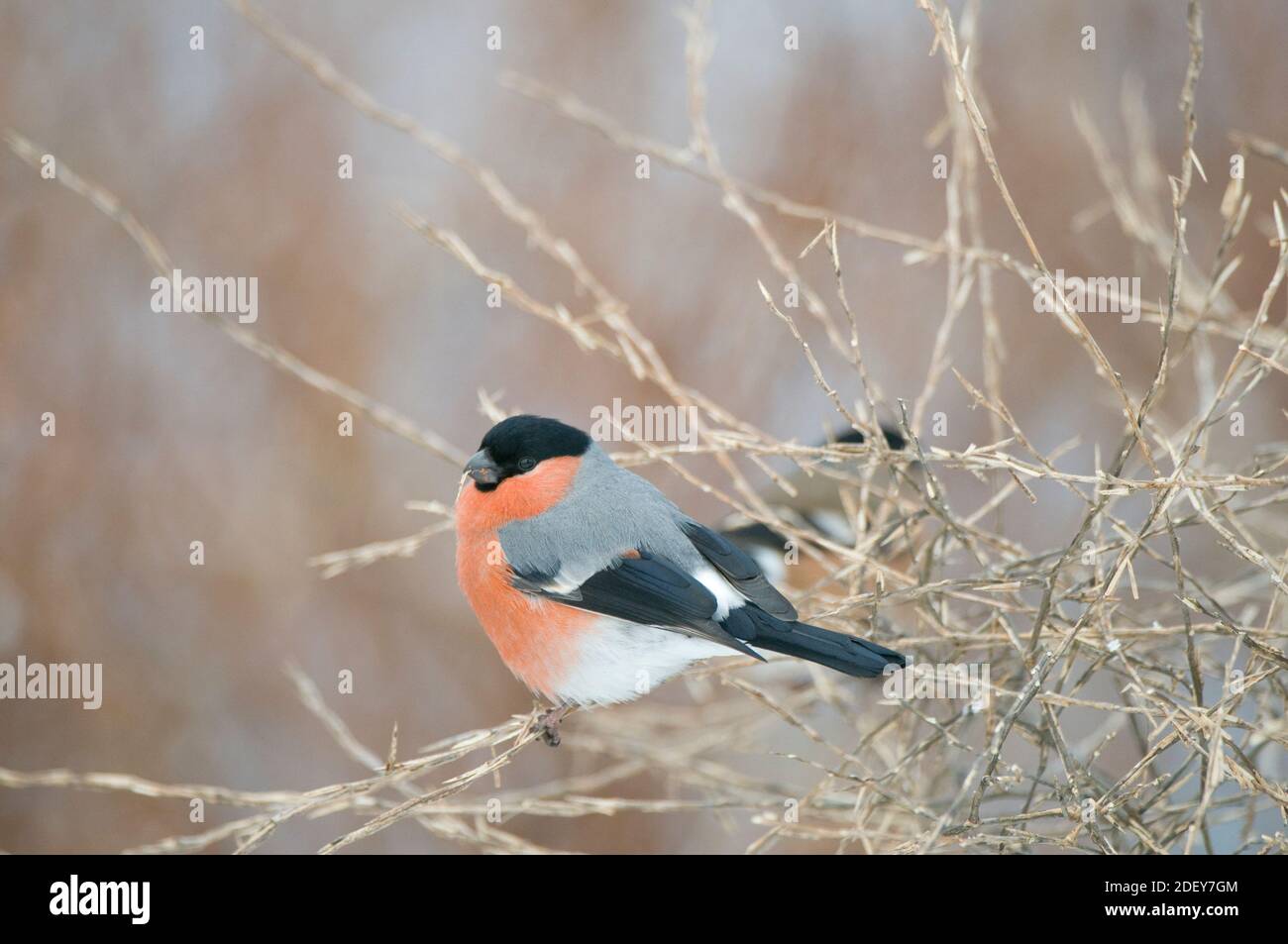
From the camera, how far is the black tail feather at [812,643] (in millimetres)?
1484

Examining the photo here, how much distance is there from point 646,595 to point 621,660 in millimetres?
130

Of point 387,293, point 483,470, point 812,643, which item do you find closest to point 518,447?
point 483,470

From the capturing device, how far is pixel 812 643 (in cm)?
157

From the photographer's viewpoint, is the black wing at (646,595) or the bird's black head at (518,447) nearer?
the black wing at (646,595)

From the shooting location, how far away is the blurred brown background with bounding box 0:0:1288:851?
12.1ft

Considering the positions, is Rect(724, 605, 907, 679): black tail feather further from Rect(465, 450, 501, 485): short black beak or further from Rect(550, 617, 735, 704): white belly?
Rect(465, 450, 501, 485): short black beak

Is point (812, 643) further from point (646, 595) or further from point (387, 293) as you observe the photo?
point (387, 293)

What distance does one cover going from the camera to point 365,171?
12.8ft

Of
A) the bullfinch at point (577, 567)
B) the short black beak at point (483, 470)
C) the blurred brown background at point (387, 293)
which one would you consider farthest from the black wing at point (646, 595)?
the blurred brown background at point (387, 293)

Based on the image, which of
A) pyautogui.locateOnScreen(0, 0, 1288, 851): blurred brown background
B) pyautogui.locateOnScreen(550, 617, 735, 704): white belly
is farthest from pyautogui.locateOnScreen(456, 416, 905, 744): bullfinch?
pyautogui.locateOnScreen(0, 0, 1288, 851): blurred brown background

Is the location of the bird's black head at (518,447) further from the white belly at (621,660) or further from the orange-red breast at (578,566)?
the white belly at (621,660)

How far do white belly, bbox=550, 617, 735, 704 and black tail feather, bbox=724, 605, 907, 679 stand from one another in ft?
0.45
